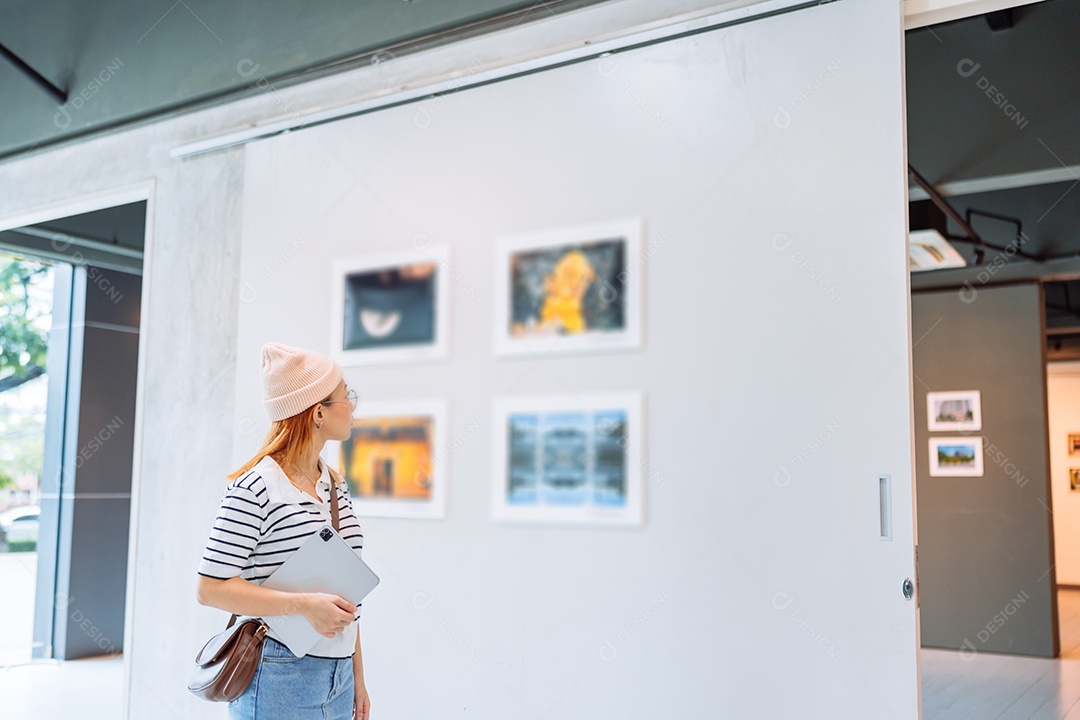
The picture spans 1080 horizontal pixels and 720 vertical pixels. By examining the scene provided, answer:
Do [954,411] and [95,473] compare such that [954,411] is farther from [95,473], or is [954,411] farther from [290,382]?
[95,473]

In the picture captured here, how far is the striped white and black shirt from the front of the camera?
7.54 ft

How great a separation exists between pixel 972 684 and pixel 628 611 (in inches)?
182

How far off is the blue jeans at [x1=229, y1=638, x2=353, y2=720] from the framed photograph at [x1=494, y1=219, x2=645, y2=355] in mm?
1757

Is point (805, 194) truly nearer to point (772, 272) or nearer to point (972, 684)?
point (772, 272)

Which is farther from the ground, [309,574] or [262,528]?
[262,528]

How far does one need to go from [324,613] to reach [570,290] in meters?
1.86

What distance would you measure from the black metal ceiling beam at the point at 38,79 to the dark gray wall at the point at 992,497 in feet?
23.7

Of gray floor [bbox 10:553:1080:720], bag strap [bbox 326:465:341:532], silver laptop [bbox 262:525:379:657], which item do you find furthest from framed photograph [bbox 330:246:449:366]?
gray floor [bbox 10:553:1080:720]

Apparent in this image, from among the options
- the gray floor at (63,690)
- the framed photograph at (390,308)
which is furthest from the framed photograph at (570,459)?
the gray floor at (63,690)

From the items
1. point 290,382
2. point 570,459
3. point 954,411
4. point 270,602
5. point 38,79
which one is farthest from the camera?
point 954,411

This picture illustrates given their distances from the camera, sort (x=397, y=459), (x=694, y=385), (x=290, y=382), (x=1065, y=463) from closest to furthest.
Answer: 1. (x=290, y=382)
2. (x=694, y=385)
3. (x=397, y=459)
4. (x=1065, y=463)

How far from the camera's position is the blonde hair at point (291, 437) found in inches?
98.2

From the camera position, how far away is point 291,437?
2.51 meters

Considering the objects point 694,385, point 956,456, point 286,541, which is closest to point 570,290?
point 694,385
